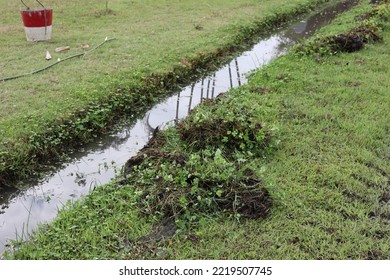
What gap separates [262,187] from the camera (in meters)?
3.79

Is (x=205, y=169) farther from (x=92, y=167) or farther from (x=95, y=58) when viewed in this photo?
(x=95, y=58)

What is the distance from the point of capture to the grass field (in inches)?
130

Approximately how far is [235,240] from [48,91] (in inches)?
163

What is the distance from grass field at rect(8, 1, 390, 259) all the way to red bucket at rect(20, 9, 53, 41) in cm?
513

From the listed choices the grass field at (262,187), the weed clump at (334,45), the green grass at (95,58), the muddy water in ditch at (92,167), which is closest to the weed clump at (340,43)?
the weed clump at (334,45)

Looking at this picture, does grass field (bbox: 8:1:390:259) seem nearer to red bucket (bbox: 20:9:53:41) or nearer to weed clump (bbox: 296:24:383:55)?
weed clump (bbox: 296:24:383:55)

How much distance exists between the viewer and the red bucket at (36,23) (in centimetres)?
851

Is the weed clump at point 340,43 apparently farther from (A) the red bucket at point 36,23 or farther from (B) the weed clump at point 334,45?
(A) the red bucket at point 36,23

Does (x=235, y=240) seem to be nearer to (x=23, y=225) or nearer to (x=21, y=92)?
(x=23, y=225)

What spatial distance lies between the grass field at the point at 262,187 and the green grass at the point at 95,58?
1351 mm

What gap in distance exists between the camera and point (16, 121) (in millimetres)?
5230

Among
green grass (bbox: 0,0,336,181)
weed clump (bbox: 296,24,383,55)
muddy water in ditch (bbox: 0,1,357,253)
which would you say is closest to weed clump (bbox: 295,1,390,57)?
weed clump (bbox: 296,24,383,55)

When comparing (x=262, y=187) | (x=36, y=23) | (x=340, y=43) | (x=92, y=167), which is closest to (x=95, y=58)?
(x=36, y=23)

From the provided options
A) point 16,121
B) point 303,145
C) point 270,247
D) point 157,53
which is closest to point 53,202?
point 16,121
